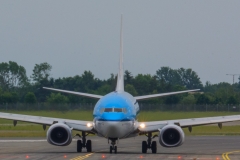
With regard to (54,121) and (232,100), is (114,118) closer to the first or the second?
(54,121)

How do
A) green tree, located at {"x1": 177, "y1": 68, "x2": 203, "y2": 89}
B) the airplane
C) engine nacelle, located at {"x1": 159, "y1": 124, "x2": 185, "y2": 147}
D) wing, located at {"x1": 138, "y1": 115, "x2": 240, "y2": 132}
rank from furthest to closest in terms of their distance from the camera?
1. green tree, located at {"x1": 177, "y1": 68, "x2": 203, "y2": 89}
2. wing, located at {"x1": 138, "y1": 115, "x2": 240, "y2": 132}
3. engine nacelle, located at {"x1": 159, "y1": 124, "x2": 185, "y2": 147}
4. the airplane

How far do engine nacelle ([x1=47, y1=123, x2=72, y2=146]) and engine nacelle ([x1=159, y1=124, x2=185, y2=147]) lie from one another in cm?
452

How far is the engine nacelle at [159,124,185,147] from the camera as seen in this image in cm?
3291

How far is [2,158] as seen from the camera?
94.4 ft

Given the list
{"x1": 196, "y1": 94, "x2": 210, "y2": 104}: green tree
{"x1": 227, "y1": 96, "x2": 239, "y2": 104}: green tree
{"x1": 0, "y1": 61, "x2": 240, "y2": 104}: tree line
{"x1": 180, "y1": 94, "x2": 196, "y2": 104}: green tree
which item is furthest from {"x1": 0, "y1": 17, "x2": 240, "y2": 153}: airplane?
{"x1": 227, "y1": 96, "x2": 239, "y2": 104}: green tree

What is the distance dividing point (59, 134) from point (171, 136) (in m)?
5.49

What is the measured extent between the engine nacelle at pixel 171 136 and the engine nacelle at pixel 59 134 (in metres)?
4.52

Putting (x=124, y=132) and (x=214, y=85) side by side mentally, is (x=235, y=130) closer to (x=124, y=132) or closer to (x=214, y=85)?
(x=124, y=132)

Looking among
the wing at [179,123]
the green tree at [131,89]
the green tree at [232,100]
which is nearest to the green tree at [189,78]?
the green tree at [232,100]

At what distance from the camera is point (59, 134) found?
109ft

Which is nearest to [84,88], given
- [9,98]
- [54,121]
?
[9,98]

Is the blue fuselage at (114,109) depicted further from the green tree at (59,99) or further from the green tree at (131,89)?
the green tree at (131,89)

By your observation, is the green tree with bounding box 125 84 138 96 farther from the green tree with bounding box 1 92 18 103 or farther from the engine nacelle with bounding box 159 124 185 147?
the engine nacelle with bounding box 159 124 185 147

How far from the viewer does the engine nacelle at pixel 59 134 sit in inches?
1302
